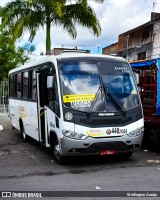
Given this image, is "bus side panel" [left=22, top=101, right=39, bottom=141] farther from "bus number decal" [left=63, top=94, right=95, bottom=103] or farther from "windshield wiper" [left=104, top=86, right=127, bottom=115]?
"windshield wiper" [left=104, top=86, right=127, bottom=115]

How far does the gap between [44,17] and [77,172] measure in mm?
12570

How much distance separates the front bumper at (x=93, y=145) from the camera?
879 centimetres

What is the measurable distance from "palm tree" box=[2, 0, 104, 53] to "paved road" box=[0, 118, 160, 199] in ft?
30.8

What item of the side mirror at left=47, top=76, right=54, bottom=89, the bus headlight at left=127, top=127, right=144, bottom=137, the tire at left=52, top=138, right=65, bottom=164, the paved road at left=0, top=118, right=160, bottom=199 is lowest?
the paved road at left=0, top=118, right=160, bottom=199

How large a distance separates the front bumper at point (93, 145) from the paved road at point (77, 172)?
427 mm

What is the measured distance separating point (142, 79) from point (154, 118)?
157 centimetres

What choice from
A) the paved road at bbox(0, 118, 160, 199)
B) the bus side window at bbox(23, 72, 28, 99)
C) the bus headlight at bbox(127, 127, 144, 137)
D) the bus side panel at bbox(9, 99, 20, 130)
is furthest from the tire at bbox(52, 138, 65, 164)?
the bus side panel at bbox(9, 99, 20, 130)

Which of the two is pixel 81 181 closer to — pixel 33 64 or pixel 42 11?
pixel 33 64

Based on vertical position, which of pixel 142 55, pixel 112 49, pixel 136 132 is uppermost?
pixel 112 49

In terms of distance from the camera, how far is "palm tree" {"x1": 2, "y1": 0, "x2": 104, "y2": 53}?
19297mm

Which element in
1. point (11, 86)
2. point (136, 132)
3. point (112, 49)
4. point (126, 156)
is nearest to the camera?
point (136, 132)

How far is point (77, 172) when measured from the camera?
8.61 m

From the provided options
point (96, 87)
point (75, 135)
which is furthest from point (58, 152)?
point (96, 87)

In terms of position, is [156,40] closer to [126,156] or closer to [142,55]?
[142,55]
